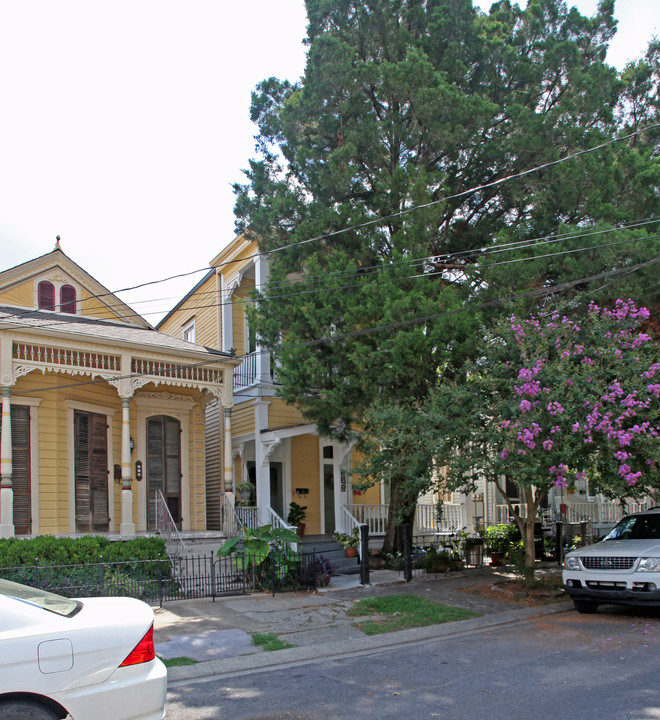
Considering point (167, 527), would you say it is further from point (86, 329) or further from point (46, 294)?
point (46, 294)

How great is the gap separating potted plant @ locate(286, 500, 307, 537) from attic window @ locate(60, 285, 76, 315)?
7443 mm

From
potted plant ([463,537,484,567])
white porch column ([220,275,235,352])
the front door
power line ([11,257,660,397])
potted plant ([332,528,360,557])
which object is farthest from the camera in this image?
white porch column ([220,275,235,352])

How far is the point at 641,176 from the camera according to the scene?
1414 cm

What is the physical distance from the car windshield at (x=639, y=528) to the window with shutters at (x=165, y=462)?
10.1 m

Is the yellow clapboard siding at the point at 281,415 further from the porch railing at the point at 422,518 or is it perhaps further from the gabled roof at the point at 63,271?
the gabled roof at the point at 63,271

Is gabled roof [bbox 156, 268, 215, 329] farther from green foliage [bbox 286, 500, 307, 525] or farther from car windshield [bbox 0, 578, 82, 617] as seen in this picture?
car windshield [bbox 0, 578, 82, 617]

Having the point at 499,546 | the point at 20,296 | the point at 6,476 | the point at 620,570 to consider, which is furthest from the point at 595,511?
the point at 20,296

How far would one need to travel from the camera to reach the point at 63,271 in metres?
17.1

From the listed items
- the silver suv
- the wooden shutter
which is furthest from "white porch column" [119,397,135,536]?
the silver suv

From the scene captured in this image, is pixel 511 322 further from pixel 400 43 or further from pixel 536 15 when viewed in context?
pixel 536 15

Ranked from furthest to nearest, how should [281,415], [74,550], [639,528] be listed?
[281,415]
[74,550]
[639,528]

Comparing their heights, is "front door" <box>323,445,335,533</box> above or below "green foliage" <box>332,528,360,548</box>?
above

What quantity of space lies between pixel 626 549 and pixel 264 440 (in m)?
9.43

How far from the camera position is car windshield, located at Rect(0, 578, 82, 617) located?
473 cm
